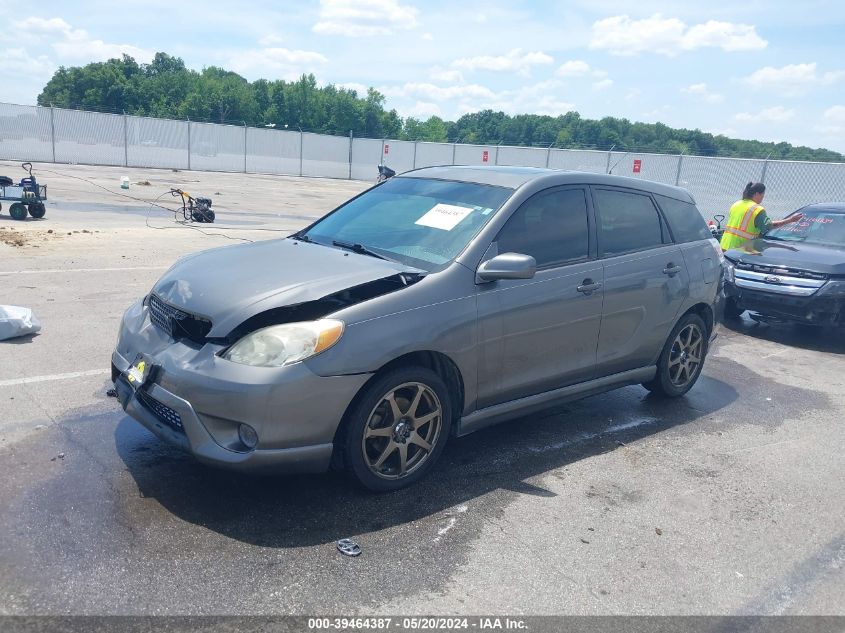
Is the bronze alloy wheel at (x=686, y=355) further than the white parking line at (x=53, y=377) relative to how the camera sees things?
Yes

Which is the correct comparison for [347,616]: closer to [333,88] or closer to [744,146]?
[744,146]

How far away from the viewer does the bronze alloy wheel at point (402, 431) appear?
3918mm

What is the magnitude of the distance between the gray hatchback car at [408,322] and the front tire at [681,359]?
0.05 meters

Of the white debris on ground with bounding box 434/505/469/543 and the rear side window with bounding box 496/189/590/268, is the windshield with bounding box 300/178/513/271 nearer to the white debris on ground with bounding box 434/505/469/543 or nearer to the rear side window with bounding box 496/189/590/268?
the rear side window with bounding box 496/189/590/268

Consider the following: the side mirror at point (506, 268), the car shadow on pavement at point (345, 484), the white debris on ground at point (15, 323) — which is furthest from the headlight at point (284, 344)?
the white debris on ground at point (15, 323)

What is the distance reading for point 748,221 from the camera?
9.84 m

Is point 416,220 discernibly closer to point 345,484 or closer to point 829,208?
point 345,484

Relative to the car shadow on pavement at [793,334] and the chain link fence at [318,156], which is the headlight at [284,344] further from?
the chain link fence at [318,156]

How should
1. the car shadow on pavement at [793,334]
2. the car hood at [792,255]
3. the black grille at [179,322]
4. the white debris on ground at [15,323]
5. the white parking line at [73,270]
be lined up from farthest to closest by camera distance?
the white parking line at [73,270], the car shadow on pavement at [793,334], the car hood at [792,255], the white debris on ground at [15,323], the black grille at [179,322]

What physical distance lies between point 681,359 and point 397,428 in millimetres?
3096

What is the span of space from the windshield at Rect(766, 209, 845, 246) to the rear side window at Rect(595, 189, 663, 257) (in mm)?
5049

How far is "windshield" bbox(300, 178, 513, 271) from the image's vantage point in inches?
176

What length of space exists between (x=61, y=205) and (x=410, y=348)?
16.0 meters

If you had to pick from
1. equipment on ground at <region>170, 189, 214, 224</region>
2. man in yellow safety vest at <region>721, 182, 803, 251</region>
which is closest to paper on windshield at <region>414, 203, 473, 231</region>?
man in yellow safety vest at <region>721, 182, 803, 251</region>
